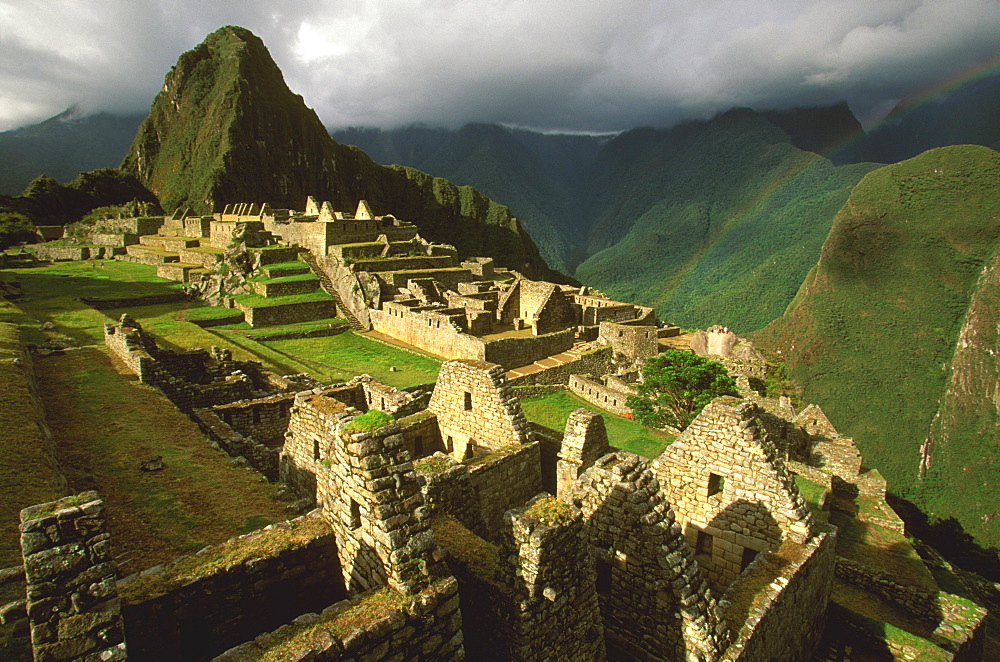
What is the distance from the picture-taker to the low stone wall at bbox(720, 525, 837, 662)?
4727 millimetres

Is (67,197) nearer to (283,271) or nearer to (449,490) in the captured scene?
(283,271)

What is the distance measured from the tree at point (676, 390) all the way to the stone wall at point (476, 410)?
11.7m

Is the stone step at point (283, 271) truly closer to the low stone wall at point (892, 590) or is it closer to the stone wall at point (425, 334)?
the stone wall at point (425, 334)

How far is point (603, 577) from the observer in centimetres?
488

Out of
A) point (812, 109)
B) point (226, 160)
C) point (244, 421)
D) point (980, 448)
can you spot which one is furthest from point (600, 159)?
point (244, 421)

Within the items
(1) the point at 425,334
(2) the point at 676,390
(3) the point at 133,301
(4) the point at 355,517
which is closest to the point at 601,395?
(2) the point at 676,390

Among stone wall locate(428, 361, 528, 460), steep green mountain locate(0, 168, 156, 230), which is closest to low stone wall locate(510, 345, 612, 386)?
stone wall locate(428, 361, 528, 460)

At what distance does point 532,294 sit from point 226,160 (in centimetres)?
12187

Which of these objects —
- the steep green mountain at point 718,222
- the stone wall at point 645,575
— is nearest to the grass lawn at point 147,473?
the stone wall at point 645,575

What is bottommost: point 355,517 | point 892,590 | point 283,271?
point 892,590

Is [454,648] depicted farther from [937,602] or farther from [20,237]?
[20,237]

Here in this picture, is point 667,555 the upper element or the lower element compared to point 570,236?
lower

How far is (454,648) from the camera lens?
11.1 feet

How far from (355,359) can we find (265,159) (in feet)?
448
